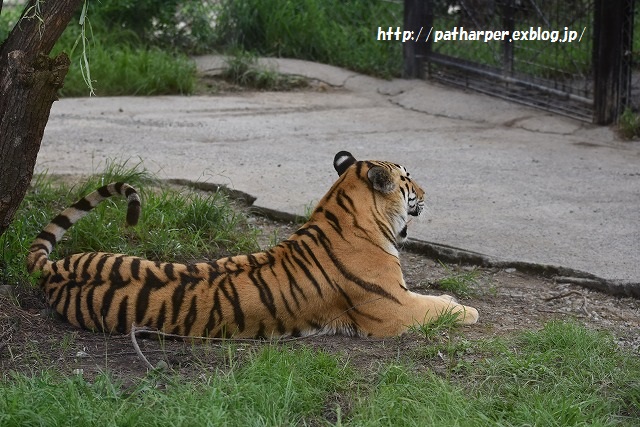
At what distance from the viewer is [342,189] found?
4.76 m

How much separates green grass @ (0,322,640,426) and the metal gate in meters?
4.87

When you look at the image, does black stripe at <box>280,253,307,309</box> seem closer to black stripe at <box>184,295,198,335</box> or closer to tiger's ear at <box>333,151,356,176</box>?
black stripe at <box>184,295,198,335</box>

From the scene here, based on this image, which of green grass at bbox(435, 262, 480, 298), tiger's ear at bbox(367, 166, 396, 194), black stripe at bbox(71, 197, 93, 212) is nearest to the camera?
tiger's ear at bbox(367, 166, 396, 194)

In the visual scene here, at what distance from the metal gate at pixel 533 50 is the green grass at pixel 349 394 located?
487 centimetres

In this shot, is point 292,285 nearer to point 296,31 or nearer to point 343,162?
point 343,162

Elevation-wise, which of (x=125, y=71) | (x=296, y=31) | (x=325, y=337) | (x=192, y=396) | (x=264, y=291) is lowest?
(x=325, y=337)

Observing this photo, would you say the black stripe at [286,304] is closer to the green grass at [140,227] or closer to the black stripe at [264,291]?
the black stripe at [264,291]

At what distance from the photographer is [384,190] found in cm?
472

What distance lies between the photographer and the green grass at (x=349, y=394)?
3463 mm

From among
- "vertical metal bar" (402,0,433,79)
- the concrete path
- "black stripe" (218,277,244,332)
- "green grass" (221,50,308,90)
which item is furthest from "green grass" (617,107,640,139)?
"black stripe" (218,277,244,332)

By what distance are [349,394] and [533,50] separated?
6.30 meters

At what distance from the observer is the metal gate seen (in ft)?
28.1

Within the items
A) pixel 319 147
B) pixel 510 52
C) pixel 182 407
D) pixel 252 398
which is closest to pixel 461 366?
pixel 252 398

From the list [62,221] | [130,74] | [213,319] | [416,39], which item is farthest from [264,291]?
[416,39]
